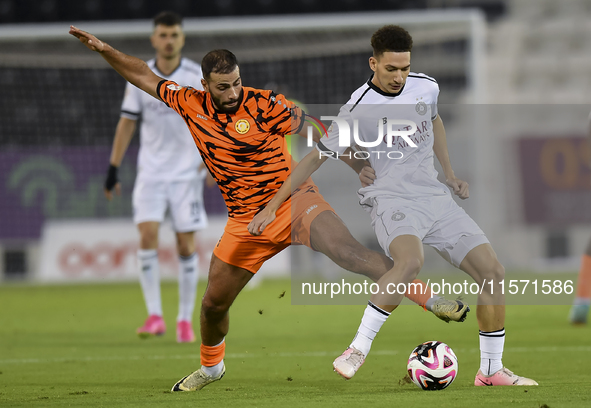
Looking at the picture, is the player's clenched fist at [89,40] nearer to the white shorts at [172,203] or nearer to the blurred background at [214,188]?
the white shorts at [172,203]

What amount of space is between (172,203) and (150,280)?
0.70 m

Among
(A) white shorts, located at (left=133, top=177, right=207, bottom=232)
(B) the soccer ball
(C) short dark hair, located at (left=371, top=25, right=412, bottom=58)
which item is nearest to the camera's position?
(B) the soccer ball

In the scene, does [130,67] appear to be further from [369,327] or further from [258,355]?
[258,355]

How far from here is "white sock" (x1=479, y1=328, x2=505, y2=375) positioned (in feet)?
14.0

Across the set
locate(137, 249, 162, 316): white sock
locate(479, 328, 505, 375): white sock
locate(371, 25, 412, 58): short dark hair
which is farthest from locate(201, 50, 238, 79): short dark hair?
locate(137, 249, 162, 316): white sock

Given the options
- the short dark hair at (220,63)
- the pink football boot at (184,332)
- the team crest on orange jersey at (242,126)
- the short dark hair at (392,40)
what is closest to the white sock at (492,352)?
the short dark hair at (392,40)

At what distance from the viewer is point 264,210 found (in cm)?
428

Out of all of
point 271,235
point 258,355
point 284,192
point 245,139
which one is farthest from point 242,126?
point 258,355

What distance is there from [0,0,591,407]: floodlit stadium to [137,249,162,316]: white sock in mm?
19

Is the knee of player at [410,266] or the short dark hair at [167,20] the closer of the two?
the knee of player at [410,266]

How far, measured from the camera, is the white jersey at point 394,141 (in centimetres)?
448

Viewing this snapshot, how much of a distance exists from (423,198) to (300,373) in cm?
144

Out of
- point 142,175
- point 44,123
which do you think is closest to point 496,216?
point 44,123

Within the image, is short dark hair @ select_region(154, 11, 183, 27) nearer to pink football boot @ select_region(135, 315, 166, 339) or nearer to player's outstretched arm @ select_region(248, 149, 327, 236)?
pink football boot @ select_region(135, 315, 166, 339)
